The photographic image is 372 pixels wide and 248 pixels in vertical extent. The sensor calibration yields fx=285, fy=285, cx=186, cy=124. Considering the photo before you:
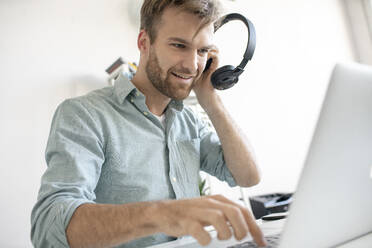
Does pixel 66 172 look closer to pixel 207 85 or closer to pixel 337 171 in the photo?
pixel 337 171

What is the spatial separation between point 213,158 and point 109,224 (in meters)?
0.65

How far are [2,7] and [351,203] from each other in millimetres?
1746

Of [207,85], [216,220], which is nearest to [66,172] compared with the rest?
[216,220]

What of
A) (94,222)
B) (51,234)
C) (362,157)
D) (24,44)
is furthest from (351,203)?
(24,44)

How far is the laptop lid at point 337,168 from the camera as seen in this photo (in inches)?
13.7

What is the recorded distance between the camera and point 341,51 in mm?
2598

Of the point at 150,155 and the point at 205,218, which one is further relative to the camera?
the point at 150,155

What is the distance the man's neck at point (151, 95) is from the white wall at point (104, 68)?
28.9 inches

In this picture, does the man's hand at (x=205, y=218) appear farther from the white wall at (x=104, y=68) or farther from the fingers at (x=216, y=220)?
the white wall at (x=104, y=68)

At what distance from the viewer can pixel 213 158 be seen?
1.09 meters

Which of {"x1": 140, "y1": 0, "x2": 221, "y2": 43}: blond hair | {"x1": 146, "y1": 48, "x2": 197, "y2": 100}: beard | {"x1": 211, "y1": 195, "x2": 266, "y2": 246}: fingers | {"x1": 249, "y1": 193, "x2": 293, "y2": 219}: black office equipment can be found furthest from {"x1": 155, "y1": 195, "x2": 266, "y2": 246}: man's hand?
{"x1": 249, "y1": 193, "x2": 293, "y2": 219}: black office equipment

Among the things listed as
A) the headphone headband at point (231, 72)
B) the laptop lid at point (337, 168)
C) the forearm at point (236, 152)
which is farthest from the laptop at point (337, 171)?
the headphone headband at point (231, 72)

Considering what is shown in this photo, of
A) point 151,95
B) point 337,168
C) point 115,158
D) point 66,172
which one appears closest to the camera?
point 337,168

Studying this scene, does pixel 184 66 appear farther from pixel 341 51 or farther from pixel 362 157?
pixel 341 51
